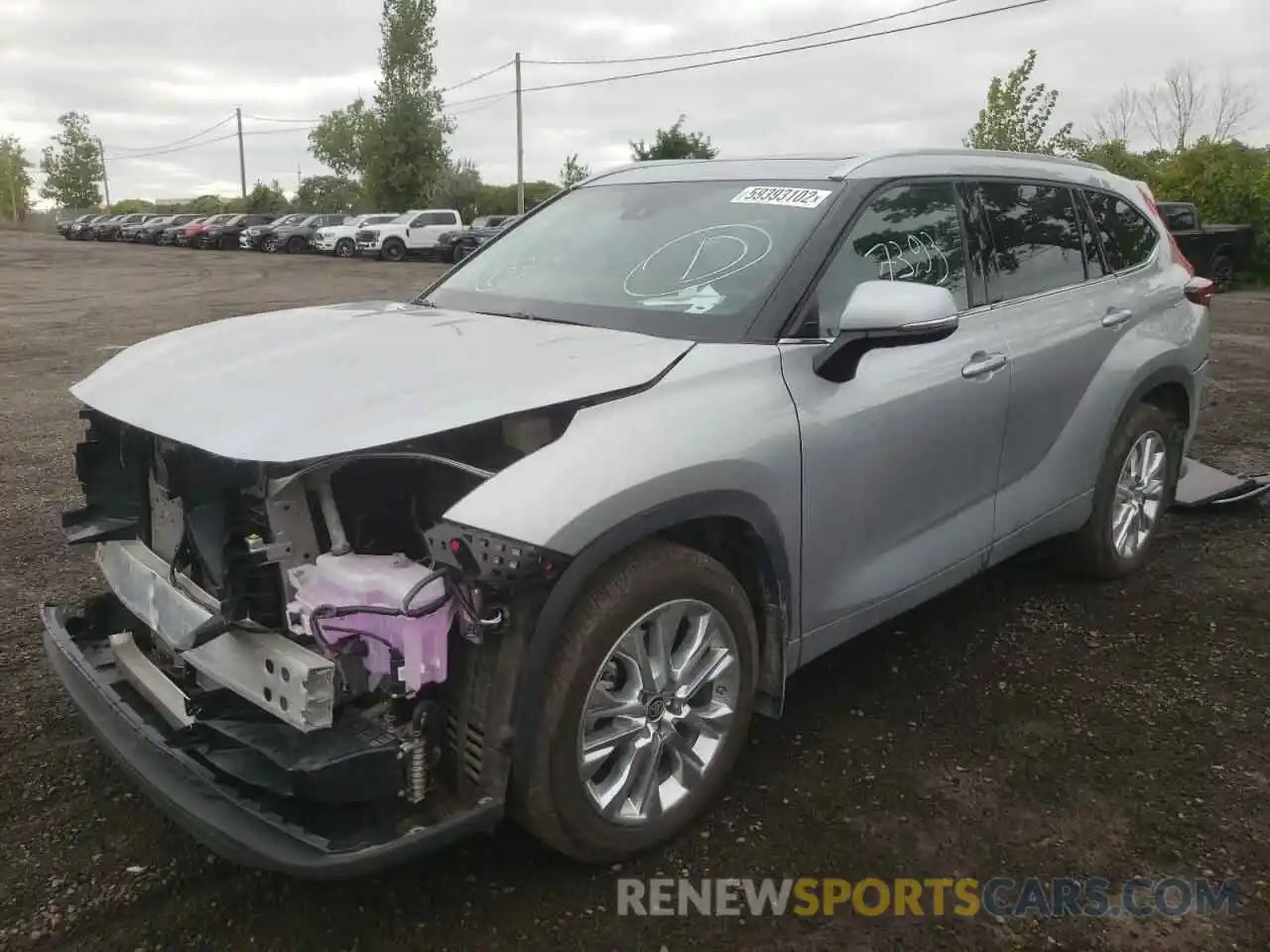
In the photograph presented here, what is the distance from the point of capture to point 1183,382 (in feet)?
15.7

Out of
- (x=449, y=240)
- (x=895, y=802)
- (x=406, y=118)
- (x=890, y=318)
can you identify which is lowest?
(x=895, y=802)

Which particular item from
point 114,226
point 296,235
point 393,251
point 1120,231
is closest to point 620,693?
point 1120,231

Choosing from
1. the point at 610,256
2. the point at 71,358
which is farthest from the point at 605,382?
the point at 71,358

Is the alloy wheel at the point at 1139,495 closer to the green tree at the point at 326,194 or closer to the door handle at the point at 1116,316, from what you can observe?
the door handle at the point at 1116,316

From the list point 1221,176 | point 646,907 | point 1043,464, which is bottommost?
point 646,907

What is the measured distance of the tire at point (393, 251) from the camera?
34.5 metres

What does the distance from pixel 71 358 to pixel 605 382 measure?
11.1 meters

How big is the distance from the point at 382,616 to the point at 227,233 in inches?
1817

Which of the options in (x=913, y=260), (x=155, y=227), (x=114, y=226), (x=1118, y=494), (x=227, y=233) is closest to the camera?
(x=913, y=260)

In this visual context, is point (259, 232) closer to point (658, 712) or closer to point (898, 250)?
point (898, 250)

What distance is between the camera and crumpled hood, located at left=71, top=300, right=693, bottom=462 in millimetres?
2369

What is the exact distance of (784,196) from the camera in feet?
11.1

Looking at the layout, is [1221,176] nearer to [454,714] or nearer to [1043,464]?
[1043,464]

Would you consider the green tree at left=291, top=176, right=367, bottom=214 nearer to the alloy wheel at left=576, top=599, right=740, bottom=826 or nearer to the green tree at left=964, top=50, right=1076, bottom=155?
the green tree at left=964, top=50, right=1076, bottom=155
